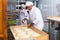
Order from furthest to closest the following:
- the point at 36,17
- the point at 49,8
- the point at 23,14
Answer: the point at 49,8 → the point at 23,14 → the point at 36,17

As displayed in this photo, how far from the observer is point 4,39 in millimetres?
1339

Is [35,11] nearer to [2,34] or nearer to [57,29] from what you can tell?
[57,29]

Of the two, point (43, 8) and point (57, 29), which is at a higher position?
point (43, 8)

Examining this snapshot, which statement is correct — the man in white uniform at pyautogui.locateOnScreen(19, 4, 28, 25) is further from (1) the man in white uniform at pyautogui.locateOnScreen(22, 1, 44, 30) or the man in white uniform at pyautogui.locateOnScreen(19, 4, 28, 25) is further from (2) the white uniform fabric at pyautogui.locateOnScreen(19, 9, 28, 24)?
(1) the man in white uniform at pyautogui.locateOnScreen(22, 1, 44, 30)

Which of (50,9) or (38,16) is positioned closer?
(38,16)

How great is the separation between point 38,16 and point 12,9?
29.8 inches

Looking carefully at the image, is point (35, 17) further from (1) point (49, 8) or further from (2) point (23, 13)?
(1) point (49, 8)

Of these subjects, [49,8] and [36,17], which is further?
[49,8]

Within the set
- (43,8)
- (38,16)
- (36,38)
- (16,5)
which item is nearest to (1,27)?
(36,38)

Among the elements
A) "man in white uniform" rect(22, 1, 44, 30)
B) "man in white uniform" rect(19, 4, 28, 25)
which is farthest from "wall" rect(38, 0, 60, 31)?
"man in white uniform" rect(22, 1, 44, 30)

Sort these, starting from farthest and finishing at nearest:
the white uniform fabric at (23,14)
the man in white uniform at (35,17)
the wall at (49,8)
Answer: the wall at (49,8)
the white uniform fabric at (23,14)
the man in white uniform at (35,17)

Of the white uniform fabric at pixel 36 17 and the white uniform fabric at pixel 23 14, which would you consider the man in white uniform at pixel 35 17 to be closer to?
the white uniform fabric at pixel 36 17

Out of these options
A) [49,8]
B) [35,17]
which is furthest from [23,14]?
[49,8]

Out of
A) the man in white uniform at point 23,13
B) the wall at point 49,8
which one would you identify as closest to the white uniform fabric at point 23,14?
the man in white uniform at point 23,13
